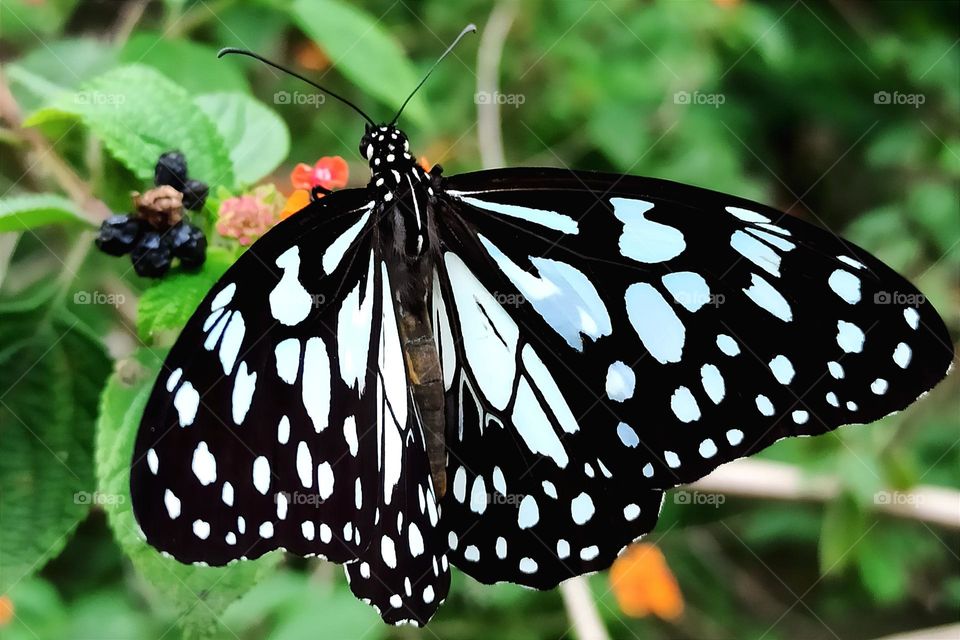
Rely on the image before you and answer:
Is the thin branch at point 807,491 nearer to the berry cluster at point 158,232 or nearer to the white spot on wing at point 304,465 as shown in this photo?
the white spot on wing at point 304,465

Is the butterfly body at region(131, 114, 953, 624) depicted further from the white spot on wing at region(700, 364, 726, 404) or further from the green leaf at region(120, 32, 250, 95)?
the green leaf at region(120, 32, 250, 95)

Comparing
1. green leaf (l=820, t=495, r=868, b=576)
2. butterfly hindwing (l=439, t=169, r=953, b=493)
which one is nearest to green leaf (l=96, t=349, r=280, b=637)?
butterfly hindwing (l=439, t=169, r=953, b=493)

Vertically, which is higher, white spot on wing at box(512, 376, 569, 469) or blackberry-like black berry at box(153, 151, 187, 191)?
blackberry-like black berry at box(153, 151, 187, 191)

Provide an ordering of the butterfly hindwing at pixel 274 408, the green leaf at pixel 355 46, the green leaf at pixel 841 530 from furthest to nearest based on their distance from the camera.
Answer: the green leaf at pixel 841 530, the green leaf at pixel 355 46, the butterfly hindwing at pixel 274 408

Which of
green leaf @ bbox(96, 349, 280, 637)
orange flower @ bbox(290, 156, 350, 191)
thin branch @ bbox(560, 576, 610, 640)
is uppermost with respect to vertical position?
orange flower @ bbox(290, 156, 350, 191)

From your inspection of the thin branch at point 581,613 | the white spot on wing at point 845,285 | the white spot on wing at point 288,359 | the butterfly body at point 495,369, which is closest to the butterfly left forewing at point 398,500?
the butterfly body at point 495,369

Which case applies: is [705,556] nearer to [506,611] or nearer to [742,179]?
[506,611]

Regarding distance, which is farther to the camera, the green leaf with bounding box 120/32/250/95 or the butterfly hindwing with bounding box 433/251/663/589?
the green leaf with bounding box 120/32/250/95

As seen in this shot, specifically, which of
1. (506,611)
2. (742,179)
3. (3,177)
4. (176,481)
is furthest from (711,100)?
(176,481)
